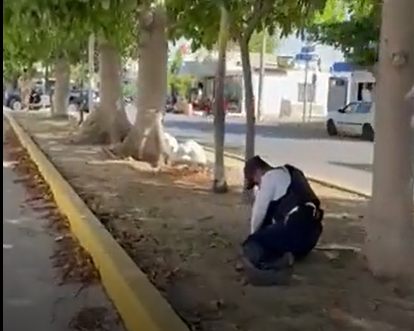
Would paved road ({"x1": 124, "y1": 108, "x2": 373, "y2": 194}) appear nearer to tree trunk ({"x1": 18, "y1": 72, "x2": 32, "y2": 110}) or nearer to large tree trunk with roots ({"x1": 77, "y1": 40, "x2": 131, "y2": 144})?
large tree trunk with roots ({"x1": 77, "y1": 40, "x2": 131, "y2": 144})

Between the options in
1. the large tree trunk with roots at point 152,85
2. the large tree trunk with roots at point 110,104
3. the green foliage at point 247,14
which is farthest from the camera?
the large tree trunk with roots at point 110,104

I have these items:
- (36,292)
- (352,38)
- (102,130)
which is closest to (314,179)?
(102,130)

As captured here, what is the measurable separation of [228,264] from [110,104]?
14791 millimetres

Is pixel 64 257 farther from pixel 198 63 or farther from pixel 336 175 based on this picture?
pixel 198 63

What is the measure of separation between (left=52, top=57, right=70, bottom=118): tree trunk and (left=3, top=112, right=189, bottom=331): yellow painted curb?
87.9 feet

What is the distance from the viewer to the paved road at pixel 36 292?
6.07 meters

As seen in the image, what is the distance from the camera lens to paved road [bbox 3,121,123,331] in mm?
6070

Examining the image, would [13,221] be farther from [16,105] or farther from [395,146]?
[16,105]

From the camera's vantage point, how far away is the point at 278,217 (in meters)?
6.90

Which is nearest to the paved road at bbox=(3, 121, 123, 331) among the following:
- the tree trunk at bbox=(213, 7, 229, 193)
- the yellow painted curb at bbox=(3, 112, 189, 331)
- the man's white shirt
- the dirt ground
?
the yellow painted curb at bbox=(3, 112, 189, 331)

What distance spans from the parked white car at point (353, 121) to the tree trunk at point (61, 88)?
10956mm

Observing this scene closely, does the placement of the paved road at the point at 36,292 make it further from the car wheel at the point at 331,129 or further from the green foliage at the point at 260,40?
the car wheel at the point at 331,129

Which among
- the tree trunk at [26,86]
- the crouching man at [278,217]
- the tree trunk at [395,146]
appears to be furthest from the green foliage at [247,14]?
Result: the tree trunk at [26,86]

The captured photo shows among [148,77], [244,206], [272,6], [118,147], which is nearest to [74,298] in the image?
[244,206]
